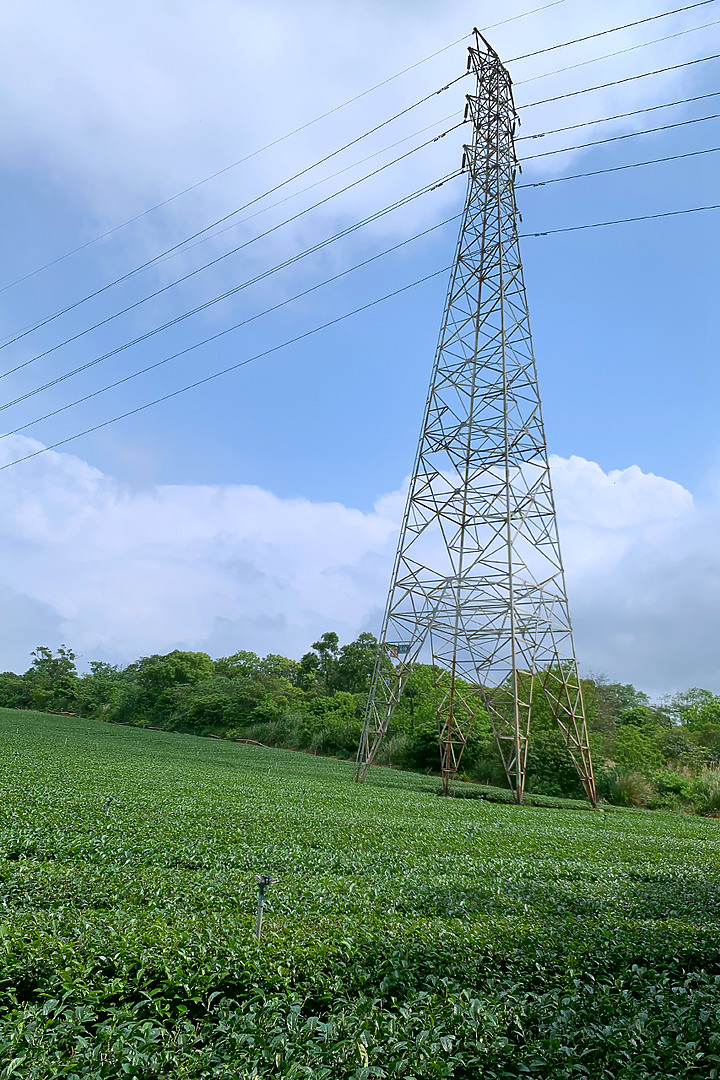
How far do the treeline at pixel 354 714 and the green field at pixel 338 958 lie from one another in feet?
55.7

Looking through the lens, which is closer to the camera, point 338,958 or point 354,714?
point 338,958

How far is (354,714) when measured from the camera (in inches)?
1800

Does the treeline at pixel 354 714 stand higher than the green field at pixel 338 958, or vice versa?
the treeline at pixel 354 714

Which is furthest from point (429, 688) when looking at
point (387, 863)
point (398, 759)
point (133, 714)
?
point (387, 863)

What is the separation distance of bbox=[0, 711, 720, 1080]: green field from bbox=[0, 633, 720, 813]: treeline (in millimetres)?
16979

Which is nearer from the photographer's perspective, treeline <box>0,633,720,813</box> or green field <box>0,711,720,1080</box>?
green field <box>0,711,720,1080</box>

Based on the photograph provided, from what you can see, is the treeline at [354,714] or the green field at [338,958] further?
the treeline at [354,714]

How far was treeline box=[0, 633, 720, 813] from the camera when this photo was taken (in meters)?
25.7

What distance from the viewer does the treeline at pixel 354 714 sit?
1010 inches

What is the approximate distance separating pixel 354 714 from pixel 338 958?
138 ft

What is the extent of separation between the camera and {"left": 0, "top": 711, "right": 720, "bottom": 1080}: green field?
11.3ft

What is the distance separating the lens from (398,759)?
117 feet

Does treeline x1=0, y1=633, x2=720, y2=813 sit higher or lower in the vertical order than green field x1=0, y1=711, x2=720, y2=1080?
higher

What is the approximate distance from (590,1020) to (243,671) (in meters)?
66.8
